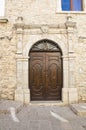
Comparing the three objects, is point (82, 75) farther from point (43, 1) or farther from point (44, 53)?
point (43, 1)

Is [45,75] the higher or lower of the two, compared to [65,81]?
higher

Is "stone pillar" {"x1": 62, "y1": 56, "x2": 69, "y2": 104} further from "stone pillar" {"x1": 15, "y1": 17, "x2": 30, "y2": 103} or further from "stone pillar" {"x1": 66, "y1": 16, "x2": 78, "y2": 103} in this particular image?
"stone pillar" {"x1": 15, "y1": 17, "x2": 30, "y2": 103}

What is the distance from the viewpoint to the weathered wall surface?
30.6ft

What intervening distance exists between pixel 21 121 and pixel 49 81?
358 cm

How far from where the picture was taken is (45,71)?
9.57 m

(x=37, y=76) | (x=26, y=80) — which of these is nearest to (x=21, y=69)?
(x=26, y=80)

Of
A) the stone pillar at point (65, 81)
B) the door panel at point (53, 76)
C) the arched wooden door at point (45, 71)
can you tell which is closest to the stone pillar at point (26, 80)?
the arched wooden door at point (45, 71)

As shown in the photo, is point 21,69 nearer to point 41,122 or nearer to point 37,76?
point 37,76

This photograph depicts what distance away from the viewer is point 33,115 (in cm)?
712

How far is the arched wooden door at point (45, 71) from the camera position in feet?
31.2

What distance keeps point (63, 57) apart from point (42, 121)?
3.79 meters

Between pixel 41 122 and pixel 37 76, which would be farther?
pixel 37 76

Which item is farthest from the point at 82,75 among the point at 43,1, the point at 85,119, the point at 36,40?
the point at 43,1

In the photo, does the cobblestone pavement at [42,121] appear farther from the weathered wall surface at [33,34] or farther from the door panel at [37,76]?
the weathered wall surface at [33,34]
